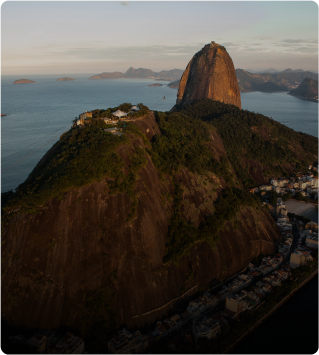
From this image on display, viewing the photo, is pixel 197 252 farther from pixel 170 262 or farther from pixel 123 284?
pixel 123 284

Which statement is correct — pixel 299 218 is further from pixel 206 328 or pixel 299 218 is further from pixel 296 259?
pixel 206 328

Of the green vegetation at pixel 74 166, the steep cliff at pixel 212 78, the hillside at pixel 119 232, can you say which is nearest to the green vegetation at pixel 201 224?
the hillside at pixel 119 232

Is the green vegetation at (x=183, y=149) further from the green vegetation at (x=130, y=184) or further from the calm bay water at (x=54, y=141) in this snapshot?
the calm bay water at (x=54, y=141)

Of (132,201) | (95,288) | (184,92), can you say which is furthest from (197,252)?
(184,92)

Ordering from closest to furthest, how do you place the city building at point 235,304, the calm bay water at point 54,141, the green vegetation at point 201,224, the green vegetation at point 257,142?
the calm bay water at point 54,141
the city building at point 235,304
the green vegetation at point 201,224
the green vegetation at point 257,142

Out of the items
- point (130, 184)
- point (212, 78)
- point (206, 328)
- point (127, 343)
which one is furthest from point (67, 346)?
point (212, 78)
